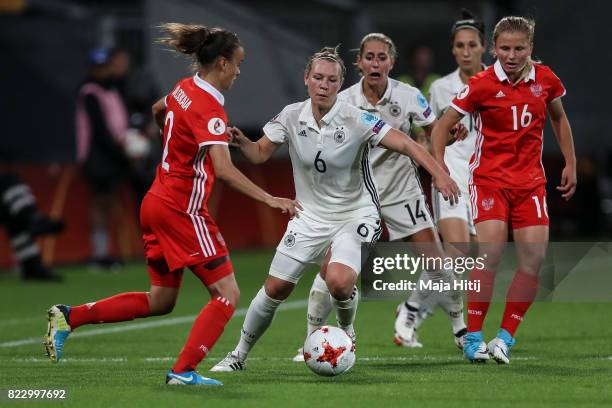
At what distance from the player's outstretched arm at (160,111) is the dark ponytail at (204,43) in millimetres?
476

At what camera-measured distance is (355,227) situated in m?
8.23

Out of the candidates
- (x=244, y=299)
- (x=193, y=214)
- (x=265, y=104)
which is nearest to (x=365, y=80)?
(x=193, y=214)

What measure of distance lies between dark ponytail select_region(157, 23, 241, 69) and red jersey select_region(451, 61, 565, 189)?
5.63 feet

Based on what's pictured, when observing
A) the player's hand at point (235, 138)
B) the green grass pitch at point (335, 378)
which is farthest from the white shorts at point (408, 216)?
the player's hand at point (235, 138)

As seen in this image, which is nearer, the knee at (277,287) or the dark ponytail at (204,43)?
the dark ponytail at (204,43)

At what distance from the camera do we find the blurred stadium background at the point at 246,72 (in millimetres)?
17844

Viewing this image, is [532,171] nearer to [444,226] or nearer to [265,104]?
[444,226]

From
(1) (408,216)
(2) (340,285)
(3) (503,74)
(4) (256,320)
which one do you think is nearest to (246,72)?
(1) (408,216)

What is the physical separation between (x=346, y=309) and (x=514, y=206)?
1265 millimetres

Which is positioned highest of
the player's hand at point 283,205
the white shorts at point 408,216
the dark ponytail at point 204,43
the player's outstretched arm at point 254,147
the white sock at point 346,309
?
the dark ponytail at point 204,43

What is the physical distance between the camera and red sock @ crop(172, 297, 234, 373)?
729cm

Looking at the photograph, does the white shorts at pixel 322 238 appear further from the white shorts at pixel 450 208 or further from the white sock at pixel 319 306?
the white shorts at pixel 450 208

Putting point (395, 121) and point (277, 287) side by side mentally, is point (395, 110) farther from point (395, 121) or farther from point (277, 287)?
point (277, 287)

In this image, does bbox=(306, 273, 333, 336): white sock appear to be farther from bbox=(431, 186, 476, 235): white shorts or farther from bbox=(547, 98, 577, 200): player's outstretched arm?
bbox=(547, 98, 577, 200): player's outstretched arm
